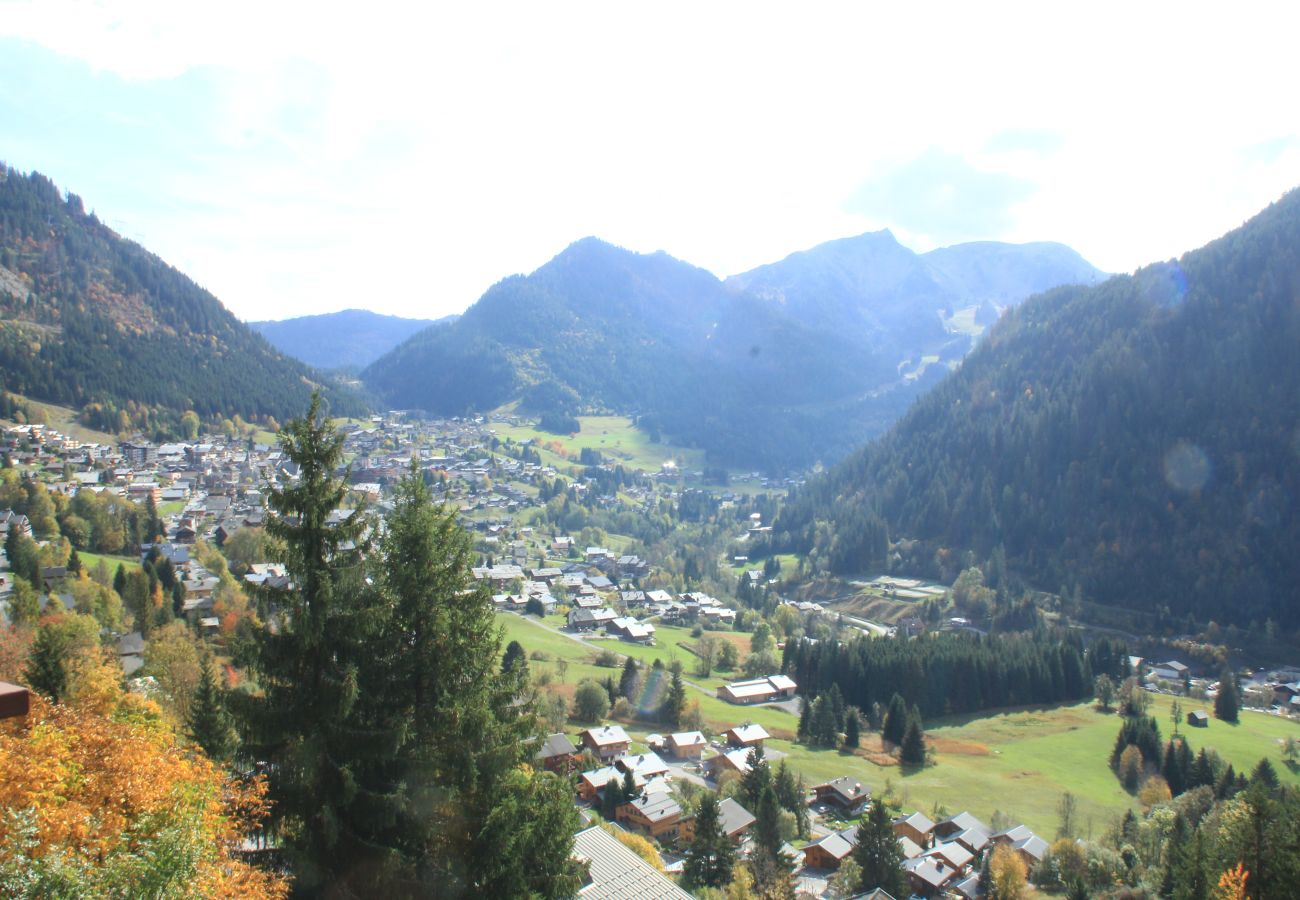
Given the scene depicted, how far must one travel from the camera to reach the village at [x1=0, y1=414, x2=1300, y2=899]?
133 ft

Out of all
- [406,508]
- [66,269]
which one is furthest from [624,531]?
[406,508]

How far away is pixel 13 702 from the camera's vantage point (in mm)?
7691

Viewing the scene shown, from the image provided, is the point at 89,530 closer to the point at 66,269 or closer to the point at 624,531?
the point at 624,531

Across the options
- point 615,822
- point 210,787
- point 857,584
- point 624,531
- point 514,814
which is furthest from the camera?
point 624,531

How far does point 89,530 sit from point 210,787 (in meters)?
75.4

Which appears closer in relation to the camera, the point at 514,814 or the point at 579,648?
the point at 514,814

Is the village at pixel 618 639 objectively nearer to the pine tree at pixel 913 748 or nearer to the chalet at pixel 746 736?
the chalet at pixel 746 736

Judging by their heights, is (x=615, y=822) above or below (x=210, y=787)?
below

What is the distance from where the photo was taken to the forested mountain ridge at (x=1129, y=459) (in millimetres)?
124625

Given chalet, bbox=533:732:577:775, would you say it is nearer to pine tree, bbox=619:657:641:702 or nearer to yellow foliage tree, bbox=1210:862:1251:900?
pine tree, bbox=619:657:641:702

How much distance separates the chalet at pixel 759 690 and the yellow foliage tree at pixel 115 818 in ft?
211

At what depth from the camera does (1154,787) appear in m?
54.2

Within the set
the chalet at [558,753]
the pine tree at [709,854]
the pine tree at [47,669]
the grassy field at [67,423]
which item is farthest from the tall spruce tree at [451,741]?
the grassy field at [67,423]

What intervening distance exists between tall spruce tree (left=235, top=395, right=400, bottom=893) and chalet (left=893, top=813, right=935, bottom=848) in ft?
127
